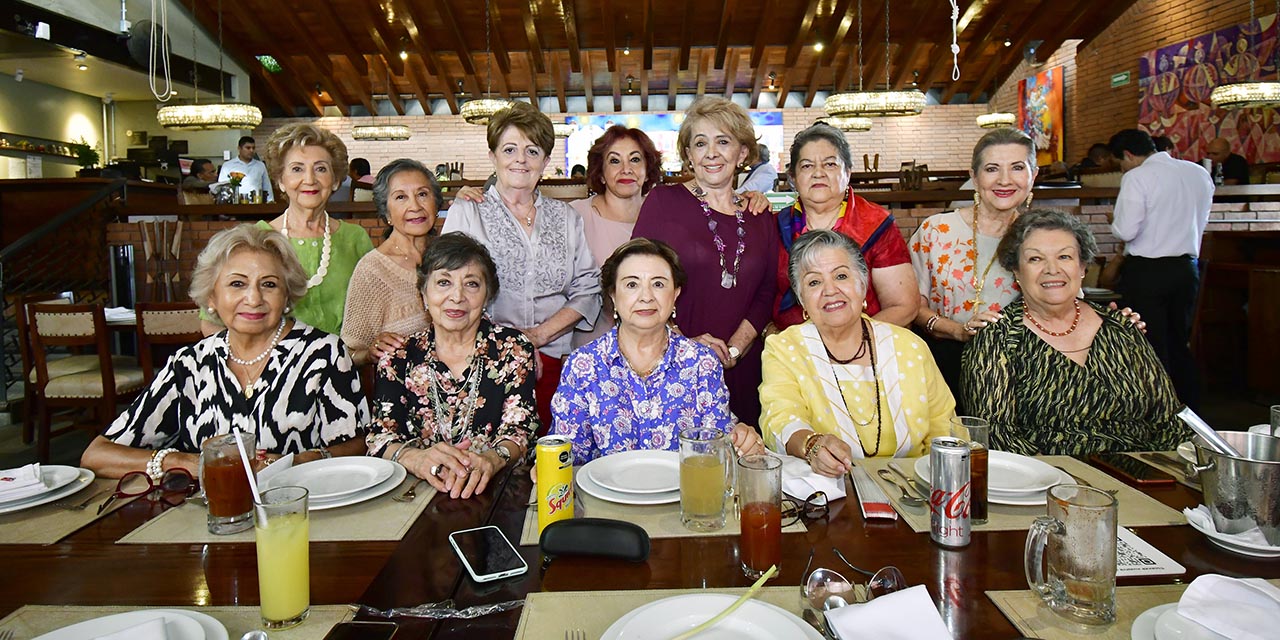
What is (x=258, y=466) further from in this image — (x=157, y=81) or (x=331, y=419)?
(x=157, y=81)

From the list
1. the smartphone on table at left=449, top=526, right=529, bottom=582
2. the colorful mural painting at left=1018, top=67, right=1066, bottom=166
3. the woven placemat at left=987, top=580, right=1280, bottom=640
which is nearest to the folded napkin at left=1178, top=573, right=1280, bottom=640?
the woven placemat at left=987, top=580, right=1280, bottom=640

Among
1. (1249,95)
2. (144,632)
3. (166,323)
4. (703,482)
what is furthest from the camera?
(1249,95)

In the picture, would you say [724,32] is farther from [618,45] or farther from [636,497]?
[636,497]

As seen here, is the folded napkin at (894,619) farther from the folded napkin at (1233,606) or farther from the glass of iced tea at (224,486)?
the glass of iced tea at (224,486)

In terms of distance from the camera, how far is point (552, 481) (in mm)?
1348

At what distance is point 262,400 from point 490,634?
1.28 metres

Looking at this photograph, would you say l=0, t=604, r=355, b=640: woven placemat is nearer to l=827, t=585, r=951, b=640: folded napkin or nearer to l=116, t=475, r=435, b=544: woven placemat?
l=116, t=475, r=435, b=544: woven placemat

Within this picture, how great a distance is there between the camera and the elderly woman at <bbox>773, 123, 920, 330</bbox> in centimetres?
265

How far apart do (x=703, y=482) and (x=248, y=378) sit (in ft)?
4.49

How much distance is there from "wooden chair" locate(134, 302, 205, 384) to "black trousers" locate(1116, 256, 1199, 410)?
19.3ft

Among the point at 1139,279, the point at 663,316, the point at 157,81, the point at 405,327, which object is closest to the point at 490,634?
the point at 663,316

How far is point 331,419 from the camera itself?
6.68 ft

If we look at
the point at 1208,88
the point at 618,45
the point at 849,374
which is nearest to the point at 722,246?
the point at 849,374

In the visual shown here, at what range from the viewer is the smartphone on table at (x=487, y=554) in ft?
3.80
